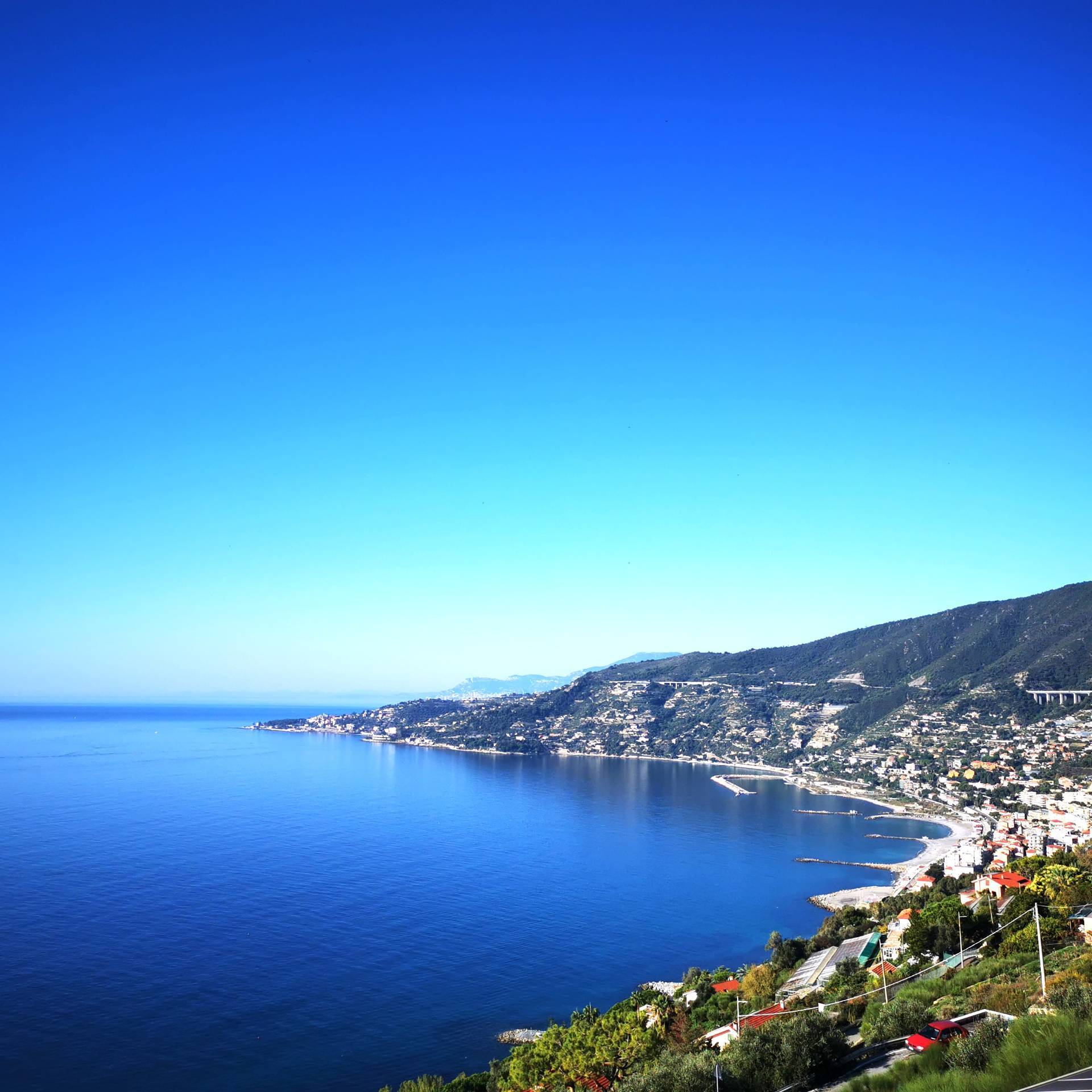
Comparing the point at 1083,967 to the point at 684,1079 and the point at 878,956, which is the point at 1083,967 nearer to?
the point at 684,1079

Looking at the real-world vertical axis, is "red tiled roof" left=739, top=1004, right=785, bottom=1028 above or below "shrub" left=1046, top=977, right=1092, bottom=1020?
below

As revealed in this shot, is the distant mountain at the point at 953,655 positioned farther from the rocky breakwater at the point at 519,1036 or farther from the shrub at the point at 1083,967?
the shrub at the point at 1083,967

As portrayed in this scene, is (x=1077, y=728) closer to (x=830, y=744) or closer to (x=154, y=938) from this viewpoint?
(x=830, y=744)

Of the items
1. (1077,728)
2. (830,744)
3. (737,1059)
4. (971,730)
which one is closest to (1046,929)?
(737,1059)

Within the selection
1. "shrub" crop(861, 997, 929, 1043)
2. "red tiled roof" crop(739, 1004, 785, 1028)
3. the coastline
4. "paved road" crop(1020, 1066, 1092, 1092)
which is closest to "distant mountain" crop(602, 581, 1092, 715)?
the coastline

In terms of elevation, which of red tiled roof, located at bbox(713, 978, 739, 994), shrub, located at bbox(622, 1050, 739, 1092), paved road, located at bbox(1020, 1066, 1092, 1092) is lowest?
red tiled roof, located at bbox(713, 978, 739, 994)

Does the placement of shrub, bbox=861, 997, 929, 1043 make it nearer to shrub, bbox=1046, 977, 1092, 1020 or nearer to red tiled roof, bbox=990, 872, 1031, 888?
shrub, bbox=1046, 977, 1092, 1020

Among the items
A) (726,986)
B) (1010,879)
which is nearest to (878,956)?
(726,986)
